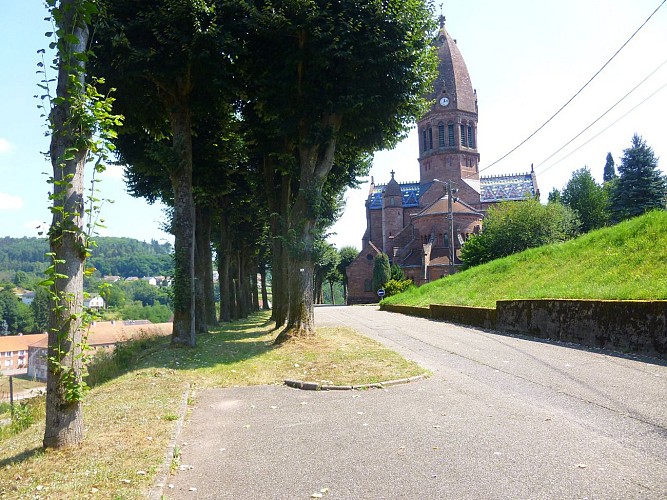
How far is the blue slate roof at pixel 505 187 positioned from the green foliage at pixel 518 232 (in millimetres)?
41605

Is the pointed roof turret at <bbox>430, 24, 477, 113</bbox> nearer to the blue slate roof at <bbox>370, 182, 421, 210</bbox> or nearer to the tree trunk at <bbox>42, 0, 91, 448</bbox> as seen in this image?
the blue slate roof at <bbox>370, 182, 421, 210</bbox>

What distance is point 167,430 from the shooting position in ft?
20.4

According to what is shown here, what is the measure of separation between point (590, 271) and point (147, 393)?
515 inches

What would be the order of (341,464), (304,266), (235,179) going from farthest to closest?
(235,179)
(304,266)
(341,464)

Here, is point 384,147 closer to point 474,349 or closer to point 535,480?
point 474,349

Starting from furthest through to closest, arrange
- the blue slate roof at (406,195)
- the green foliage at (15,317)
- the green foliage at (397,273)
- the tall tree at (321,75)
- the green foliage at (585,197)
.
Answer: the green foliage at (15,317), the blue slate roof at (406,195), the green foliage at (585,197), the green foliage at (397,273), the tall tree at (321,75)

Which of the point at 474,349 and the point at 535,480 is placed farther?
the point at 474,349

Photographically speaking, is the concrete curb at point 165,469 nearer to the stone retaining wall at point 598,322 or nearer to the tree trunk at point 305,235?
the tree trunk at point 305,235

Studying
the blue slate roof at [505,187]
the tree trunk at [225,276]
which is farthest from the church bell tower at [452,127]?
the tree trunk at [225,276]

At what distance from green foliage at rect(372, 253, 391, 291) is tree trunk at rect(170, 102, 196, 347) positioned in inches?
1900

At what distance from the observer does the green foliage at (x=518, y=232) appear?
30.7m

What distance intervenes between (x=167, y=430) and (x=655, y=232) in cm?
1442

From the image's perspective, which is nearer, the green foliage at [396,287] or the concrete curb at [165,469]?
the concrete curb at [165,469]

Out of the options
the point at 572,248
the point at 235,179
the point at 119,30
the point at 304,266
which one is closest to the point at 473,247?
the point at 572,248
